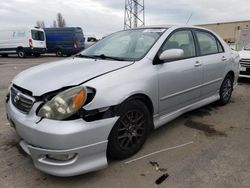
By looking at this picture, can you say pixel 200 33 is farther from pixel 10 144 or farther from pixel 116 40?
pixel 10 144

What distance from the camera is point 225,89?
210 inches

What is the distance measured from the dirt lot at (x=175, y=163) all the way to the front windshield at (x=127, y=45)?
3.96ft

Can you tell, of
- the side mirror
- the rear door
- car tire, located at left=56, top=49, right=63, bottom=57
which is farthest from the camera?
car tire, located at left=56, top=49, right=63, bottom=57

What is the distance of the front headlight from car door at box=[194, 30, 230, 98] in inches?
94.2

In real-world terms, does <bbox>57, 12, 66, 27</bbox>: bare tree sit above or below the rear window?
above

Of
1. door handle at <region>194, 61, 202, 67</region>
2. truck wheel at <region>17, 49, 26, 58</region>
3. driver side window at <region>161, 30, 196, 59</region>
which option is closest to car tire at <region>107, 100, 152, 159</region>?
driver side window at <region>161, 30, 196, 59</region>

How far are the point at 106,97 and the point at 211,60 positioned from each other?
2.57 metres

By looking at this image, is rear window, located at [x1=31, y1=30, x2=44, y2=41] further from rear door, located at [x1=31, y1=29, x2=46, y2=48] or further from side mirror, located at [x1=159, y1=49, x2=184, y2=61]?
side mirror, located at [x1=159, y1=49, x2=184, y2=61]

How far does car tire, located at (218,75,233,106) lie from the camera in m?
5.21

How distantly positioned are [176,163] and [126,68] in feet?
3.98

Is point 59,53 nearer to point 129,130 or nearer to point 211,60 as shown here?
point 211,60

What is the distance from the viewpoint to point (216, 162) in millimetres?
3094

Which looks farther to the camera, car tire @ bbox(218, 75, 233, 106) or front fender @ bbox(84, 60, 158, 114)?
car tire @ bbox(218, 75, 233, 106)

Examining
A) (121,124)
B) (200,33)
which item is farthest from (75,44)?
(121,124)
